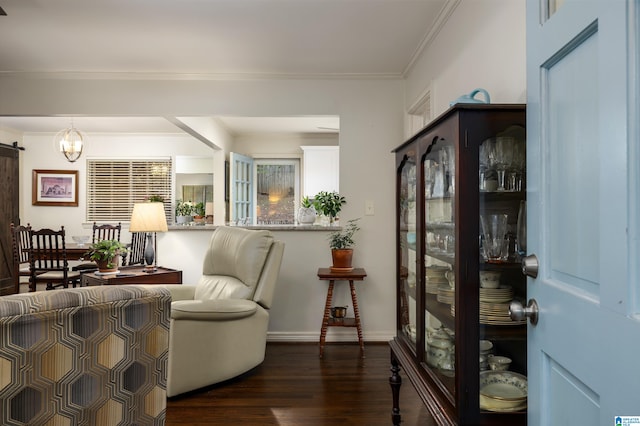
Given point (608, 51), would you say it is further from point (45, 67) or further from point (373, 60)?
A: point (45, 67)

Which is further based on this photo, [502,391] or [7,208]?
[7,208]

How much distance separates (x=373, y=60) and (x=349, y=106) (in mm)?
518

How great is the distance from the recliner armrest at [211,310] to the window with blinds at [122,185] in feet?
16.7

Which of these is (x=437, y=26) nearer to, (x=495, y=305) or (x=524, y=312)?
(x=495, y=305)

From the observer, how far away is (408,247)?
2.22 metres

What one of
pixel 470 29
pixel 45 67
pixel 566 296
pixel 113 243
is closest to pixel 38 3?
pixel 45 67

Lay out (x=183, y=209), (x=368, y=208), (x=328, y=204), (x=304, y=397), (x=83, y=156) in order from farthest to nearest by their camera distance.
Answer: (x=83, y=156), (x=183, y=209), (x=368, y=208), (x=328, y=204), (x=304, y=397)

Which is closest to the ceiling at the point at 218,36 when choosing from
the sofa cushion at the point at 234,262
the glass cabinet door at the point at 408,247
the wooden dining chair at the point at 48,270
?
the glass cabinet door at the point at 408,247

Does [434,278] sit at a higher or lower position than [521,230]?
lower

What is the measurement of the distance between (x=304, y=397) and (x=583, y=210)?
7.61ft

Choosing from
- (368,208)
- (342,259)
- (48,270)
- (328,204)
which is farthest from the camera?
(48,270)

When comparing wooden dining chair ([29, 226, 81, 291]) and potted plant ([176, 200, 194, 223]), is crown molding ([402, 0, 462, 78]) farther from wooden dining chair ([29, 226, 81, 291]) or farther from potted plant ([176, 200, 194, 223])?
potted plant ([176, 200, 194, 223])

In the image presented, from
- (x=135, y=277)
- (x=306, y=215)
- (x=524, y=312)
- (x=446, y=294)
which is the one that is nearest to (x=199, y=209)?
(x=306, y=215)

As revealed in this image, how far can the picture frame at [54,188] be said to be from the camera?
7438 millimetres
